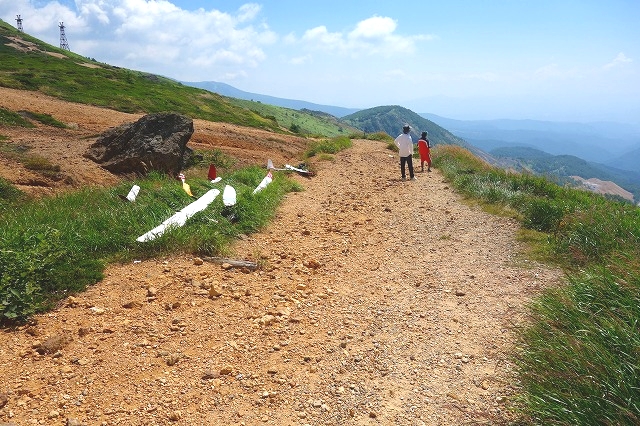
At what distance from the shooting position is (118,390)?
3887 mm

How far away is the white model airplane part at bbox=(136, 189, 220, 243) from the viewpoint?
678 cm

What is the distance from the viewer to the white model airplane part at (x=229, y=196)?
8781 mm

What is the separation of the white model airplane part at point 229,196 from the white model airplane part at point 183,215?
18 centimetres

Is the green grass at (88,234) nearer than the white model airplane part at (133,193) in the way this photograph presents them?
Yes

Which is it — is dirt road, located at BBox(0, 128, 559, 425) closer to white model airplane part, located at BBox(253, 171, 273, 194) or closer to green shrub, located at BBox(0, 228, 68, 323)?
green shrub, located at BBox(0, 228, 68, 323)

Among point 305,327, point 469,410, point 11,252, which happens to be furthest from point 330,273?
point 11,252

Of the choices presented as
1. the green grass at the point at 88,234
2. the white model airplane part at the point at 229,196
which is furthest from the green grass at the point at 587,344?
the white model airplane part at the point at 229,196

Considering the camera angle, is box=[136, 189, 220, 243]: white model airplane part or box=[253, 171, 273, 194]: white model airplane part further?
box=[253, 171, 273, 194]: white model airplane part

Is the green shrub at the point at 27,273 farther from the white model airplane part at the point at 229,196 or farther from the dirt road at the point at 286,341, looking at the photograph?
the white model airplane part at the point at 229,196

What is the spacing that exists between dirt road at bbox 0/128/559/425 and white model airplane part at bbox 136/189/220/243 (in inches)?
22.6

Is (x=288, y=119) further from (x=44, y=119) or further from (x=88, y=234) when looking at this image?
(x=88, y=234)

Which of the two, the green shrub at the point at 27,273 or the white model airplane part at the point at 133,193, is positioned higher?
the white model airplane part at the point at 133,193

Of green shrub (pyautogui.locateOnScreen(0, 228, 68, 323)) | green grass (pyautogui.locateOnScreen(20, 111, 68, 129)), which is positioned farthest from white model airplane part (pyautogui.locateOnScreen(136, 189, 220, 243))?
green grass (pyautogui.locateOnScreen(20, 111, 68, 129))

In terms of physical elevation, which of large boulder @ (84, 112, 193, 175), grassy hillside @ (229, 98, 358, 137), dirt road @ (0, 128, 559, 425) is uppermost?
grassy hillside @ (229, 98, 358, 137)
